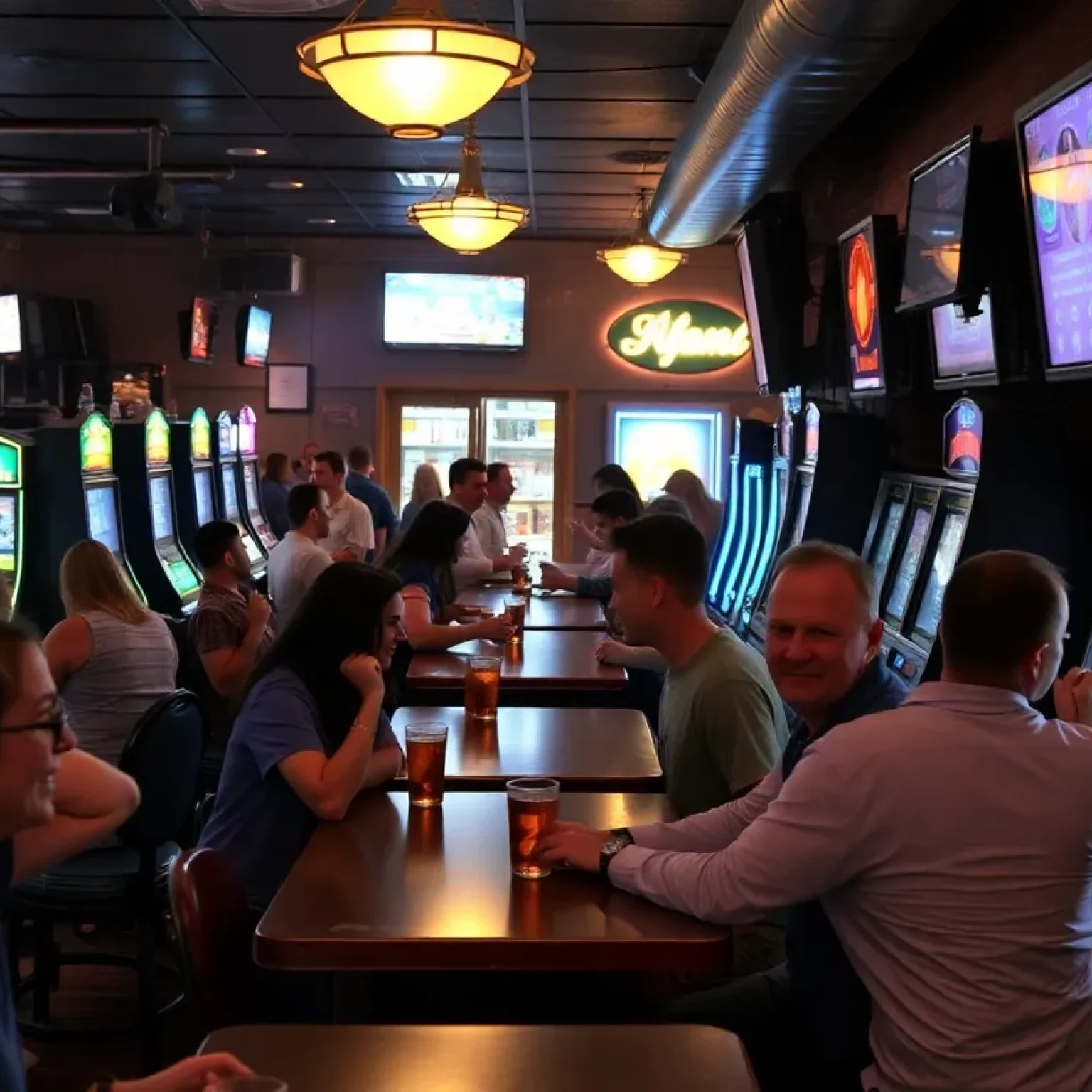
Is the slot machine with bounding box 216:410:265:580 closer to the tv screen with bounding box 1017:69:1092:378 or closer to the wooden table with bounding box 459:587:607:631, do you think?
the wooden table with bounding box 459:587:607:631

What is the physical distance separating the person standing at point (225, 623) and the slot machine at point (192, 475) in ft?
Result: 9.65

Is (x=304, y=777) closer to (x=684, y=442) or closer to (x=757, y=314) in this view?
(x=757, y=314)

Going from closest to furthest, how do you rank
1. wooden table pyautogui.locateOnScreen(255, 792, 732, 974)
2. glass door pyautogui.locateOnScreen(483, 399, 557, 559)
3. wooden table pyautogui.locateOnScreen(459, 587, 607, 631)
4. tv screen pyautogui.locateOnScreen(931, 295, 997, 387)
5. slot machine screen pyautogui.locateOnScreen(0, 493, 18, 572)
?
wooden table pyautogui.locateOnScreen(255, 792, 732, 974) < tv screen pyautogui.locateOnScreen(931, 295, 997, 387) < wooden table pyautogui.locateOnScreen(459, 587, 607, 631) < slot machine screen pyautogui.locateOnScreen(0, 493, 18, 572) < glass door pyautogui.locateOnScreen(483, 399, 557, 559)

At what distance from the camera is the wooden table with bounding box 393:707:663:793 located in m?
3.21

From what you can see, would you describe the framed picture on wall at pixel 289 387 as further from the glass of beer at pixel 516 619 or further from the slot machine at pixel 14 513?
the glass of beer at pixel 516 619

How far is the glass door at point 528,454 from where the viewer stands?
1214 centimetres

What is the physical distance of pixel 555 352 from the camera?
39.1 ft

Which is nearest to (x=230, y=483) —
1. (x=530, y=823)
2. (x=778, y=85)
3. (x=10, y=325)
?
(x=10, y=325)

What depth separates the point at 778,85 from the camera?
470cm

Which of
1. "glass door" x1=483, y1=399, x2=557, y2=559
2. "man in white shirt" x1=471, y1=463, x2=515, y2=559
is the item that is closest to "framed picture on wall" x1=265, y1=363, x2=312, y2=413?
"glass door" x1=483, y1=399, x2=557, y2=559

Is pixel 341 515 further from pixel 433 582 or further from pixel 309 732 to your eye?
pixel 309 732

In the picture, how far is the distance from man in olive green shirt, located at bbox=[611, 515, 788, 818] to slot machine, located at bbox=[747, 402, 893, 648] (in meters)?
2.29

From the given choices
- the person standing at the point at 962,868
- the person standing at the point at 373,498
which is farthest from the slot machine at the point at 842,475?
the person standing at the point at 373,498

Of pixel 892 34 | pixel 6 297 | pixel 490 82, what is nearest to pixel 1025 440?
pixel 892 34
